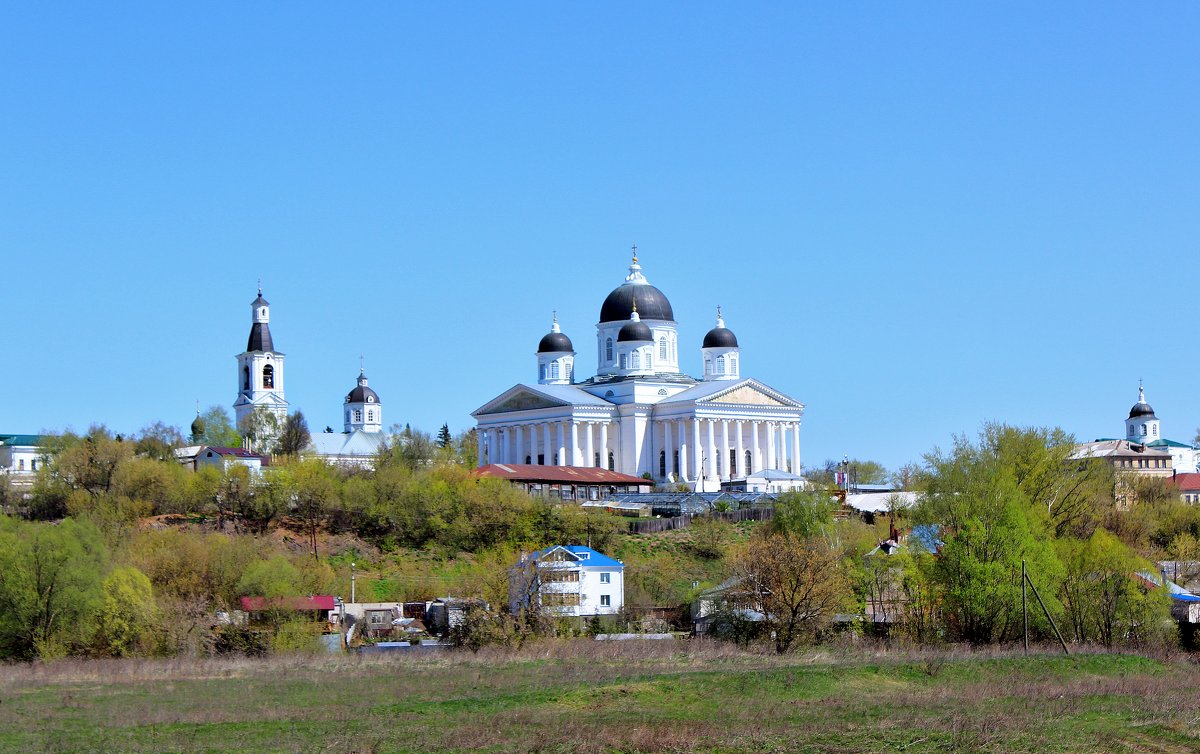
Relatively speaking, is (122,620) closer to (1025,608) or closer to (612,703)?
(612,703)

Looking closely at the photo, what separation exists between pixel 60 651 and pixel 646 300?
209 ft

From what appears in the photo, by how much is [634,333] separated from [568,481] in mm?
17913

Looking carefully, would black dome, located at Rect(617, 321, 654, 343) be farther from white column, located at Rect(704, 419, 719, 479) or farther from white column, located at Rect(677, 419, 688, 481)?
white column, located at Rect(704, 419, 719, 479)

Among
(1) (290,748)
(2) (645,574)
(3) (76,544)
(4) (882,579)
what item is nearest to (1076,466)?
(4) (882,579)

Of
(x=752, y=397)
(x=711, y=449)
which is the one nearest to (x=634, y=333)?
(x=752, y=397)

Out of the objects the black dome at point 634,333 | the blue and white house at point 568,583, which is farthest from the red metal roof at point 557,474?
the blue and white house at point 568,583

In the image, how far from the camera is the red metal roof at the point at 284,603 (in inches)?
1773

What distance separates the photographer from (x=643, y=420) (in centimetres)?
9575

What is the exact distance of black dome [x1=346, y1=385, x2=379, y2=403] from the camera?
14200cm

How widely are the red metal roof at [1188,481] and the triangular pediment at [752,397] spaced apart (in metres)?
25.9

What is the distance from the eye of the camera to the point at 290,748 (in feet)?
88.3

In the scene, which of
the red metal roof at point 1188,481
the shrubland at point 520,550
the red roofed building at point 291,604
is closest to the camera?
the shrubland at point 520,550

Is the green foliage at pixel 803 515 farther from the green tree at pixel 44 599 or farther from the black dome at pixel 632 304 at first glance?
the black dome at pixel 632 304

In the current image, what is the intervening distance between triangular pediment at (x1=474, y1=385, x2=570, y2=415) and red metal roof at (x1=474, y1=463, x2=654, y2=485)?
269 inches
